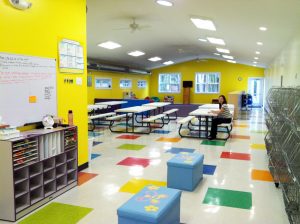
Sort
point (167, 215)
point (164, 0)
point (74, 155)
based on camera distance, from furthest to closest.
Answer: point (164, 0) < point (74, 155) < point (167, 215)

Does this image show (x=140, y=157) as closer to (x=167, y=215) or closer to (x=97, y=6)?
(x=167, y=215)

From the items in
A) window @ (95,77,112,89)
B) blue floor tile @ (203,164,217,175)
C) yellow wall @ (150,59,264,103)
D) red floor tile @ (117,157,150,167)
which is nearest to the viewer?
blue floor tile @ (203,164,217,175)

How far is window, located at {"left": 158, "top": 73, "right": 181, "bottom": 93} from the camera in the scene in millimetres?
21453

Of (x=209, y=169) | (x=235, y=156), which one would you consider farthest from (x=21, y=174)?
(x=235, y=156)

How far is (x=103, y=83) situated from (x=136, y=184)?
37.8 feet

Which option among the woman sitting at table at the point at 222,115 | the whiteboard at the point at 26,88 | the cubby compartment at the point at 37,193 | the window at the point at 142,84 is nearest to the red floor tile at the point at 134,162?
the whiteboard at the point at 26,88

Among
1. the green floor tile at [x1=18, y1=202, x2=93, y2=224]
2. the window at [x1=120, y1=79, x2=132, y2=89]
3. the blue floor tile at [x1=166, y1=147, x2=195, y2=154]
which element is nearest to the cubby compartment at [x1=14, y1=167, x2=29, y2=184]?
the green floor tile at [x1=18, y1=202, x2=93, y2=224]

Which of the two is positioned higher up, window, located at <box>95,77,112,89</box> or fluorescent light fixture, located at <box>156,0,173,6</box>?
fluorescent light fixture, located at <box>156,0,173,6</box>

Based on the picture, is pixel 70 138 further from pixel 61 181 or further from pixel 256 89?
pixel 256 89

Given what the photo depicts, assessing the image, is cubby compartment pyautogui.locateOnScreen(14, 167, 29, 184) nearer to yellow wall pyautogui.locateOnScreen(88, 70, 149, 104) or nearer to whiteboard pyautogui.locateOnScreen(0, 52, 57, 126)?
whiteboard pyautogui.locateOnScreen(0, 52, 57, 126)

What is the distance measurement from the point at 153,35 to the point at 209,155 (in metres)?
5.81

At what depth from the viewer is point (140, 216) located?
2.36m

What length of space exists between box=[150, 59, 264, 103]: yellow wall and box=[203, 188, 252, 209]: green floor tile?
16839mm

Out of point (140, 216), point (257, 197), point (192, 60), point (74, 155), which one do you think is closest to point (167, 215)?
point (140, 216)
